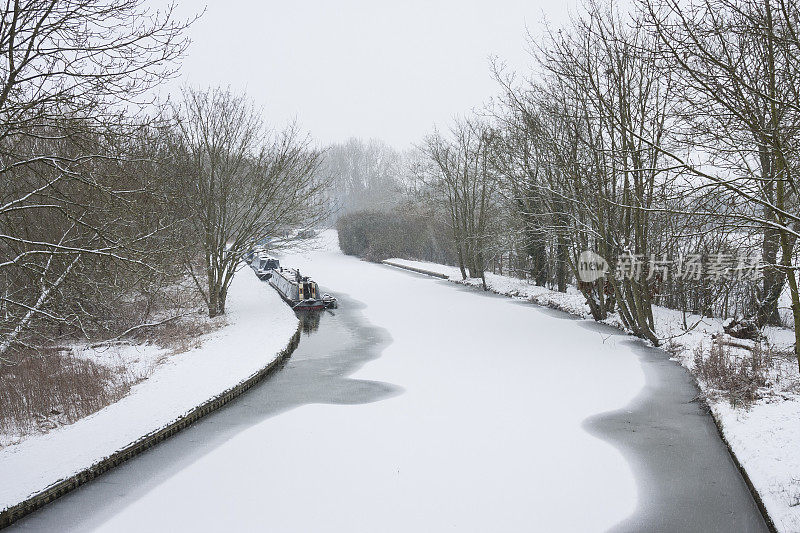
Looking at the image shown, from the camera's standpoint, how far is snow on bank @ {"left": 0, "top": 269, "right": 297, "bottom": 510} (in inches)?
233

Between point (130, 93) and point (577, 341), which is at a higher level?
point (130, 93)

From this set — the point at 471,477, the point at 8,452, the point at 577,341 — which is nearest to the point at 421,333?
the point at 577,341

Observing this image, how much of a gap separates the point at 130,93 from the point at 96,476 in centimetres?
422

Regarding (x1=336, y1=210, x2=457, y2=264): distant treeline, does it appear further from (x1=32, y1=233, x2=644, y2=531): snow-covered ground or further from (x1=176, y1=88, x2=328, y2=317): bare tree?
(x1=32, y1=233, x2=644, y2=531): snow-covered ground

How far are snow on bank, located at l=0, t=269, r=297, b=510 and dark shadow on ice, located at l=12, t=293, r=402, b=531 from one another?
285 mm

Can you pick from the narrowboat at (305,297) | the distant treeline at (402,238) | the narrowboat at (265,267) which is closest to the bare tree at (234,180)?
the narrowboat at (305,297)

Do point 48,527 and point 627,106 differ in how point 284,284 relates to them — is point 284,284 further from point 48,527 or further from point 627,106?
point 48,527

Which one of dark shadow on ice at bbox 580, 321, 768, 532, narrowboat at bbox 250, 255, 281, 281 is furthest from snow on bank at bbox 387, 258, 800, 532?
narrowboat at bbox 250, 255, 281, 281

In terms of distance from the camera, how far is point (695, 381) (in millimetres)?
9516
